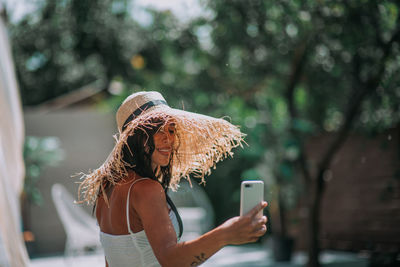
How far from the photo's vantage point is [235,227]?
51.0 inches

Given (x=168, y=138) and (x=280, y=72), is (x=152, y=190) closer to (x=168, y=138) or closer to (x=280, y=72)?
(x=168, y=138)

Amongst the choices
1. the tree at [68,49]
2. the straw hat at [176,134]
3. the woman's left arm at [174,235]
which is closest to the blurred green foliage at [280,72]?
→ the straw hat at [176,134]

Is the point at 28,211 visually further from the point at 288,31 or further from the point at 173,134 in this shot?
the point at 173,134

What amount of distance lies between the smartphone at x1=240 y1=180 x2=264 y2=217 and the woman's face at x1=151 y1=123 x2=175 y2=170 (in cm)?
38

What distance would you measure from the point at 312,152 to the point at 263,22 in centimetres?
226

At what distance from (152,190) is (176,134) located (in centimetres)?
37

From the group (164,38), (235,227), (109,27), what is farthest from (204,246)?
(109,27)

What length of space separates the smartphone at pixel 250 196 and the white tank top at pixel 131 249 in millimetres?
334

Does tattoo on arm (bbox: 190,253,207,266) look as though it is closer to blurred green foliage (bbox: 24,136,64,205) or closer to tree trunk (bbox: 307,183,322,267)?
tree trunk (bbox: 307,183,322,267)

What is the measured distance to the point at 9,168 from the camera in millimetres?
4137

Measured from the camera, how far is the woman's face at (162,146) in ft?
5.43

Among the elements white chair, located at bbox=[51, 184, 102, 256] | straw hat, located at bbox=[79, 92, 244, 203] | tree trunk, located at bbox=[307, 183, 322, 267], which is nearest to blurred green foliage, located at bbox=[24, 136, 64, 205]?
white chair, located at bbox=[51, 184, 102, 256]

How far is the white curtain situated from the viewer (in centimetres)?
302

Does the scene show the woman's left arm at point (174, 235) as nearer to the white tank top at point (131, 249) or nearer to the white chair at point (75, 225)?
the white tank top at point (131, 249)
